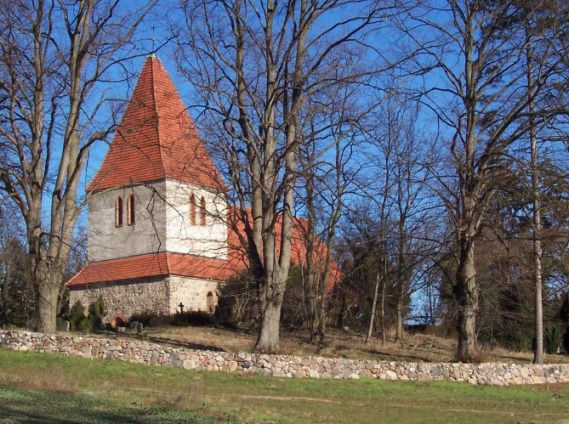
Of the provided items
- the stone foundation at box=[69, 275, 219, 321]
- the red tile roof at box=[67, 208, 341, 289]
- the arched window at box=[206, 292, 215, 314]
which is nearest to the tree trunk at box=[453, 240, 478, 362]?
the red tile roof at box=[67, 208, 341, 289]

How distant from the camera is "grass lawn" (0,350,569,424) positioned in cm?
1390

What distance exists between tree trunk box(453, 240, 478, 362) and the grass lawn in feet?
7.18

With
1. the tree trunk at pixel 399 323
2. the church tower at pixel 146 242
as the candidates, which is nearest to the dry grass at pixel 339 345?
the tree trunk at pixel 399 323

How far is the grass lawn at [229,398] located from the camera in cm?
1390

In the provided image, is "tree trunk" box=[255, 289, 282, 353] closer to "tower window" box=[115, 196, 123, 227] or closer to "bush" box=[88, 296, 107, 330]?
"bush" box=[88, 296, 107, 330]

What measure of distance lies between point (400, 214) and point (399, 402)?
1723cm

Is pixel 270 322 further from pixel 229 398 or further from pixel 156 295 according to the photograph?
pixel 156 295

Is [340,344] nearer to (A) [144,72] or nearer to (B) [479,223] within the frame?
(B) [479,223]

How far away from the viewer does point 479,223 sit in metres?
26.0

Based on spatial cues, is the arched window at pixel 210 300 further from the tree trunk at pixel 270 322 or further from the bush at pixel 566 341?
the tree trunk at pixel 270 322

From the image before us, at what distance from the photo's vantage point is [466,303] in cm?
2625

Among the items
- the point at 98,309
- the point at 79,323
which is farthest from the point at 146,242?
the point at 79,323

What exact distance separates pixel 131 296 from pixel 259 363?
28.0m

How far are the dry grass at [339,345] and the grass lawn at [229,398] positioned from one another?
14.4ft
